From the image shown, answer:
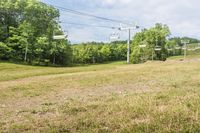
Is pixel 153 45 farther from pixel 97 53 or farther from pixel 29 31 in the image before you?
pixel 97 53

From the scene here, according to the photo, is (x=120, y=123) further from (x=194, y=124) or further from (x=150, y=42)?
(x=150, y=42)

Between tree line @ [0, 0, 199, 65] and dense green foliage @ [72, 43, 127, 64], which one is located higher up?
tree line @ [0, 0, 199, 65]

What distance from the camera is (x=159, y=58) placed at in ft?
390

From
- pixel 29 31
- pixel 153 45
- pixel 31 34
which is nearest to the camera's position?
pixel 29 31

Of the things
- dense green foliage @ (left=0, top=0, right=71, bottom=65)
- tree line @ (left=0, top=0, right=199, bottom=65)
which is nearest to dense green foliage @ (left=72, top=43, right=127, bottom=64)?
tree line @ (left=0, top=0, right=199, bottom=65)

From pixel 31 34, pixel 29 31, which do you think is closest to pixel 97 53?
pixel 31 34

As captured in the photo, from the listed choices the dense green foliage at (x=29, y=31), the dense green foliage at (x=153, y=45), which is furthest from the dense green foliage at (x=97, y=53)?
the dense green foliage at (x=29, y=31)

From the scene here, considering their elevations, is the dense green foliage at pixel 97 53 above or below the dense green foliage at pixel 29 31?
below

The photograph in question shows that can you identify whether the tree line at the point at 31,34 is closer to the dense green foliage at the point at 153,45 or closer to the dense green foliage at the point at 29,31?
the dense green foliage at the point at 29,31

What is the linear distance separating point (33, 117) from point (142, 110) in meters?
3.22

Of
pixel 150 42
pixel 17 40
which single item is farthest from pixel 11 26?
pixel 150 42

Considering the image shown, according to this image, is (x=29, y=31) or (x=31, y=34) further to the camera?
(x=31, y=34)

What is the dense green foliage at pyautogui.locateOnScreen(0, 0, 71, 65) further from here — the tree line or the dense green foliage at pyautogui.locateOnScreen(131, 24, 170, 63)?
the dense green foliage at pyautogui.locateOnScreen(131, 24, 170, 63)

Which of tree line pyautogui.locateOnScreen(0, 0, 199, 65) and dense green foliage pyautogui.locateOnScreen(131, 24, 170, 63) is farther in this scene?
dense green foliage pyautogui.locateOnScreen(131, 24, 170, 63)
